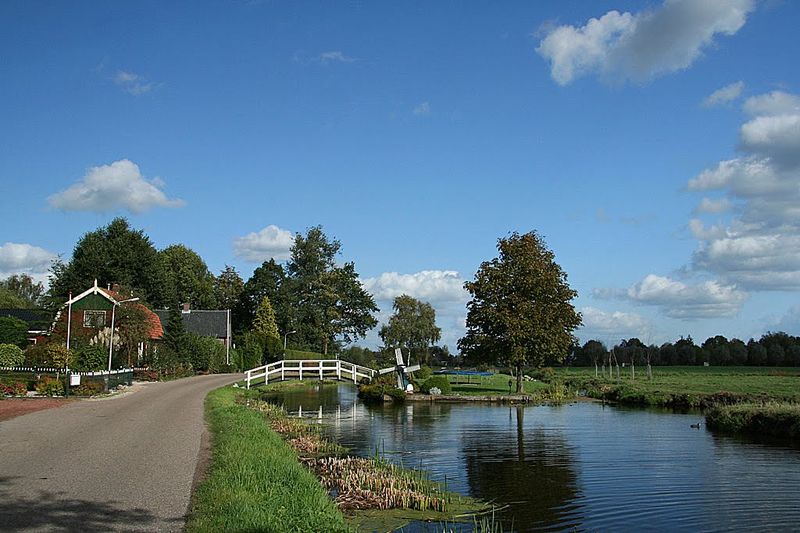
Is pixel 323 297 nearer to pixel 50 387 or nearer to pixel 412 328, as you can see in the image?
pixel 412 328

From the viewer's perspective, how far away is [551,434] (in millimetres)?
24750

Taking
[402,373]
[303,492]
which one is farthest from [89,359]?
[303,492]

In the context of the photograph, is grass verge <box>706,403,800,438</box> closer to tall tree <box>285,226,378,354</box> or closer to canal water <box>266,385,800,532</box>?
canal water <box>266,385,800,532</box>

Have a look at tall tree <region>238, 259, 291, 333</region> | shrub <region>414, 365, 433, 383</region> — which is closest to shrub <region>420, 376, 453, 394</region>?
shrub <region>414, 365, 433, 383</region>

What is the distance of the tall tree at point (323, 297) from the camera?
7719 cm

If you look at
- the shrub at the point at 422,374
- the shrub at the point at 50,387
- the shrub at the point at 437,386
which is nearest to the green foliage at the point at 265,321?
the shrub at the point at 422,374

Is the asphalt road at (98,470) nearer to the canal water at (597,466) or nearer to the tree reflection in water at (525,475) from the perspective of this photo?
the canal water at (597,466)

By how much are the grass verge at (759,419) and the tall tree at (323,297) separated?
5354 cm

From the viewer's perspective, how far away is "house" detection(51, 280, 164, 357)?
44500 millimetres

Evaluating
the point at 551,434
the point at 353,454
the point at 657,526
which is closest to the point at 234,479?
the point at 657,526

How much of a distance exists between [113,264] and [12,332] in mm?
18102

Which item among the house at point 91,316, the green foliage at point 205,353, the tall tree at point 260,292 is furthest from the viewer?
the tall tree at point 260,292

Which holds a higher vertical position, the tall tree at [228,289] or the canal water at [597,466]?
the tall tree at [228,289]

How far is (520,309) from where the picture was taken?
40.4 m
